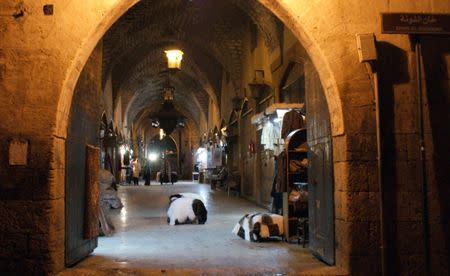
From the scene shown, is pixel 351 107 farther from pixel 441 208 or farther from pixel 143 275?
pixel 143 275

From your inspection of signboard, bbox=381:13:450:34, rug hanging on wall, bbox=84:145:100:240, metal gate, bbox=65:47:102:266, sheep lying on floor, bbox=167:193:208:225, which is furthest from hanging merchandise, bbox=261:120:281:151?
signboard, bbox=381:13:450:34

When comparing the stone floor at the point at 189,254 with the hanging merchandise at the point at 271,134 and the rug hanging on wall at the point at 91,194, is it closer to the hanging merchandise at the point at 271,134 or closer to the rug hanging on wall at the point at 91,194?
the rug hanging on wall at the point at 91,194

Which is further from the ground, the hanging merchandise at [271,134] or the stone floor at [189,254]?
the hanging merchandise at [271,134]

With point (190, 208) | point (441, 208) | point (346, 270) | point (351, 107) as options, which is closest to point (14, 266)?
point (346, 270)

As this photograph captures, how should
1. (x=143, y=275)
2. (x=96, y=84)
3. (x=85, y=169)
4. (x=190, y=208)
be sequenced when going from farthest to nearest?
(x=190, y=208), (x=96, y=84), (x=85, y=169), (x=143, y=275)

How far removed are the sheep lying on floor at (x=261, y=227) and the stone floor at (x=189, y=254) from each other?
144 mm

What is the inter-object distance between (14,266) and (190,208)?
5084 millimetres

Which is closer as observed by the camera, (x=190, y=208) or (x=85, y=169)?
(x=85, y=169)

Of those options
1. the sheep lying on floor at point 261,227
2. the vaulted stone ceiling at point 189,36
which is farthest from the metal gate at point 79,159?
the vaulted stone ceiling at point 189,36

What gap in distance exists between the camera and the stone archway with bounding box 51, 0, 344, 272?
15.4ft

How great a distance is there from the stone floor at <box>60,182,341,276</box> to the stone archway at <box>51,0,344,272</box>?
1.52 metres

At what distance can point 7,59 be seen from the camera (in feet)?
15.3

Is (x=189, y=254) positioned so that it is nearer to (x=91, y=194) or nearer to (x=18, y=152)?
(x=91, y=194)

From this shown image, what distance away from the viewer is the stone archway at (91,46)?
15.4 ft
